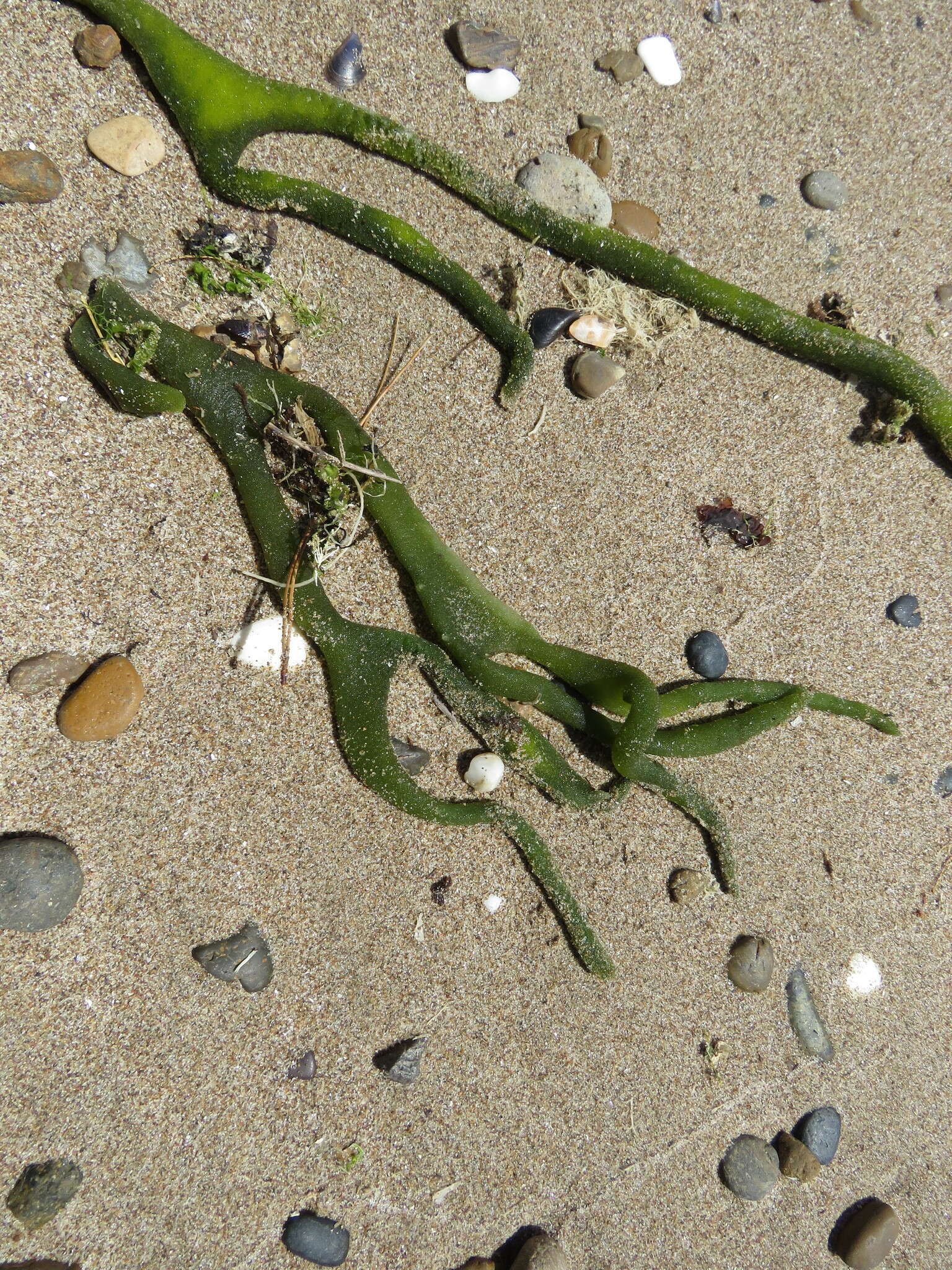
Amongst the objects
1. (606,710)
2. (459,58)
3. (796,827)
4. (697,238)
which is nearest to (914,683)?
(796,827)

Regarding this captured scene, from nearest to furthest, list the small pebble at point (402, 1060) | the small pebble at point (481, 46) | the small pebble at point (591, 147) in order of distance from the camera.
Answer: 1. the small pebble at point (402, 1060)
2. the small pebble at point (481, 46)
3. the small pebble at point (591, 147)

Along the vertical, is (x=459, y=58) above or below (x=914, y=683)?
above

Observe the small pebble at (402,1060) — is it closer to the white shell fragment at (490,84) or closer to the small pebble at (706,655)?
the small pebble at (706,655)

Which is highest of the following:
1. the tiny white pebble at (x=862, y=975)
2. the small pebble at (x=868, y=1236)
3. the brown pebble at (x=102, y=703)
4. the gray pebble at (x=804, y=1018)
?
the brown pebble at (x=102, y=703)

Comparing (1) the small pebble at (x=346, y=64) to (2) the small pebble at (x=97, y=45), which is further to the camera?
(1) the small pebble at (x=346, y=64)

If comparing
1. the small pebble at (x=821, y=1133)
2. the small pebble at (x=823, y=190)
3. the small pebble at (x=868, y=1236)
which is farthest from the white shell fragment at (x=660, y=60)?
the small pebble at (x=868, y=1236)

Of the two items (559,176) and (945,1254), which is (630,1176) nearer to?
(945,1254)

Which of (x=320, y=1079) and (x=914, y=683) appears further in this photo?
(x=914, y=683)
